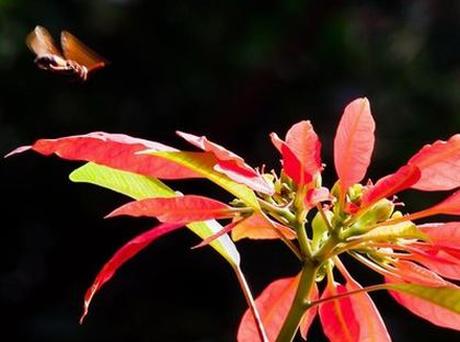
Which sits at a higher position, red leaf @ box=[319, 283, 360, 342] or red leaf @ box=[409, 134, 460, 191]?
red leaf @ box=[409, 134, 460, 191]

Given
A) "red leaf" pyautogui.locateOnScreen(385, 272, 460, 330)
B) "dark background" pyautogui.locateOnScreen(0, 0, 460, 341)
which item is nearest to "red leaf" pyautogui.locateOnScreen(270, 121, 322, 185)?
"red leaf" pyautogui.locateOnScreen(385, 272, 460, 330)

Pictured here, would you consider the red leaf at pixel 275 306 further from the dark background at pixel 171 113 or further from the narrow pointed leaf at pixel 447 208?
the dark background at pixel 171 113

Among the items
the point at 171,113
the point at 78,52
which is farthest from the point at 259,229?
the point at 171,113

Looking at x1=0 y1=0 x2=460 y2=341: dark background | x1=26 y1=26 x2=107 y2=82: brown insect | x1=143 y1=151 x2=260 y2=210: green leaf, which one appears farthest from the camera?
x1=0 y1=0 x2=460 y2=341: dark background

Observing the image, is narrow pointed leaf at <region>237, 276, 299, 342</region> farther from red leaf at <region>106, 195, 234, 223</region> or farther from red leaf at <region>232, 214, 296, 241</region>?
red leaf at <region>106, 195, 234, 223</region>

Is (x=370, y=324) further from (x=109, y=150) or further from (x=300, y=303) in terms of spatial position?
(x=109, y=150)

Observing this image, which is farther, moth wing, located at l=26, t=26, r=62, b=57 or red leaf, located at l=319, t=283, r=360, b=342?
moth wing, located at l=26, t=26, r=62, b=57
